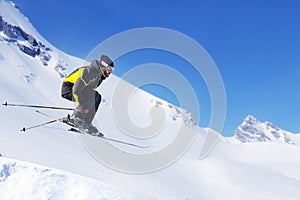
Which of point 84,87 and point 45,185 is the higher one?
point 84,87

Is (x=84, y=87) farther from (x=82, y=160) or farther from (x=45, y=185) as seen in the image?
(x=82, y=160)

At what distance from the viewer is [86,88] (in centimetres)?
715

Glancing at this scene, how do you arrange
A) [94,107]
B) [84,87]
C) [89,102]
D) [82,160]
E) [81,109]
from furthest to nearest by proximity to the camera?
[82,160] < [94,107] < [81,109] < [89,102] < [84,87]

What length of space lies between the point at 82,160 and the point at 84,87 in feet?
80.3

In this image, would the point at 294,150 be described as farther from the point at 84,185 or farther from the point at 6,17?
the point at 84,185

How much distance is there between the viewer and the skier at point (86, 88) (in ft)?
22.5

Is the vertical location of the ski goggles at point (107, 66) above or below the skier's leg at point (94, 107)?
above

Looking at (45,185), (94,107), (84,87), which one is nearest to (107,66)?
(84,87)

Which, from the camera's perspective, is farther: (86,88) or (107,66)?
(86,88)

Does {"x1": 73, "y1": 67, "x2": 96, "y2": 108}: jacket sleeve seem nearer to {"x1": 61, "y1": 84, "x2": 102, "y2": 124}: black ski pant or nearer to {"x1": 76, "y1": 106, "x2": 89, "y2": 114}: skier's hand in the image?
{"x1": 61, "y1": 84, "x2": 102, "y2": 124}: black ski pant

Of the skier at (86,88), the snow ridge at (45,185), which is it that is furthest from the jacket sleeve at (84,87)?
the snow ridge at (45,185)

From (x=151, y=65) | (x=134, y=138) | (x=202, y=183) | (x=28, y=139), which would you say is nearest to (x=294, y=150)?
(x=134, y=138)

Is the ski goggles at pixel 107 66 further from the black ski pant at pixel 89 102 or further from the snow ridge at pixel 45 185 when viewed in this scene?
the snow ridge at pixel 45 185

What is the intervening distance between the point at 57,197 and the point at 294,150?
194 metres
